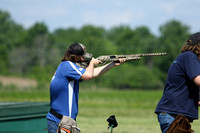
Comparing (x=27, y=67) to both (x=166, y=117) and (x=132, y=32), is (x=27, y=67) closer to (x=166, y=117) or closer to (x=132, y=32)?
(x=132, y=32)

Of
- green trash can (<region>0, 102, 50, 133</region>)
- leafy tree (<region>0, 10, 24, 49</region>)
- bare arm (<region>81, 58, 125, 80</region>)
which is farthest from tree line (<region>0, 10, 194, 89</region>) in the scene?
bare arm (<region>81, 58, 125, 80</region>)

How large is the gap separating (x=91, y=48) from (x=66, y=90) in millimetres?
59985

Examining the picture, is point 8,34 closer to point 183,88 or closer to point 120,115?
point 120,115

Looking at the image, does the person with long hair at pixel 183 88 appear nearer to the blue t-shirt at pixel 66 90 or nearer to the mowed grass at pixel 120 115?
the blue t-shirt at pixel 66 90

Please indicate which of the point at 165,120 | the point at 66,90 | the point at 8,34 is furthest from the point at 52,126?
the point at 8,34

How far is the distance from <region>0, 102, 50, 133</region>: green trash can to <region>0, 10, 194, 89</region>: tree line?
40.7 m

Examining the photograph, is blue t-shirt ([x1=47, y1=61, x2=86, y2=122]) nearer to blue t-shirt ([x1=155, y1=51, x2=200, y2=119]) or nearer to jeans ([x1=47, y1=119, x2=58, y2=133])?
jeans ([x1=47, y1=119, x2=58, y2=133])

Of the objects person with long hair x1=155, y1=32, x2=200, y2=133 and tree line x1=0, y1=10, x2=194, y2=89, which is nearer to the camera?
person with long hair x1=155, y1=32, x2=200, y2=133

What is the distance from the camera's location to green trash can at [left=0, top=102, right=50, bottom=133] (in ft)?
28.0

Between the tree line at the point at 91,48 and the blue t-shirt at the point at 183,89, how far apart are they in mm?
45107

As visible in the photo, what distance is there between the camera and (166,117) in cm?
480

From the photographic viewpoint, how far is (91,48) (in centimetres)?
6506

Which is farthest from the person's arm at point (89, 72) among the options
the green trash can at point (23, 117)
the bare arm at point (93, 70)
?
the green trash can at point (23, 117)

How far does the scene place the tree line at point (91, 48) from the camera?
6562 cm
